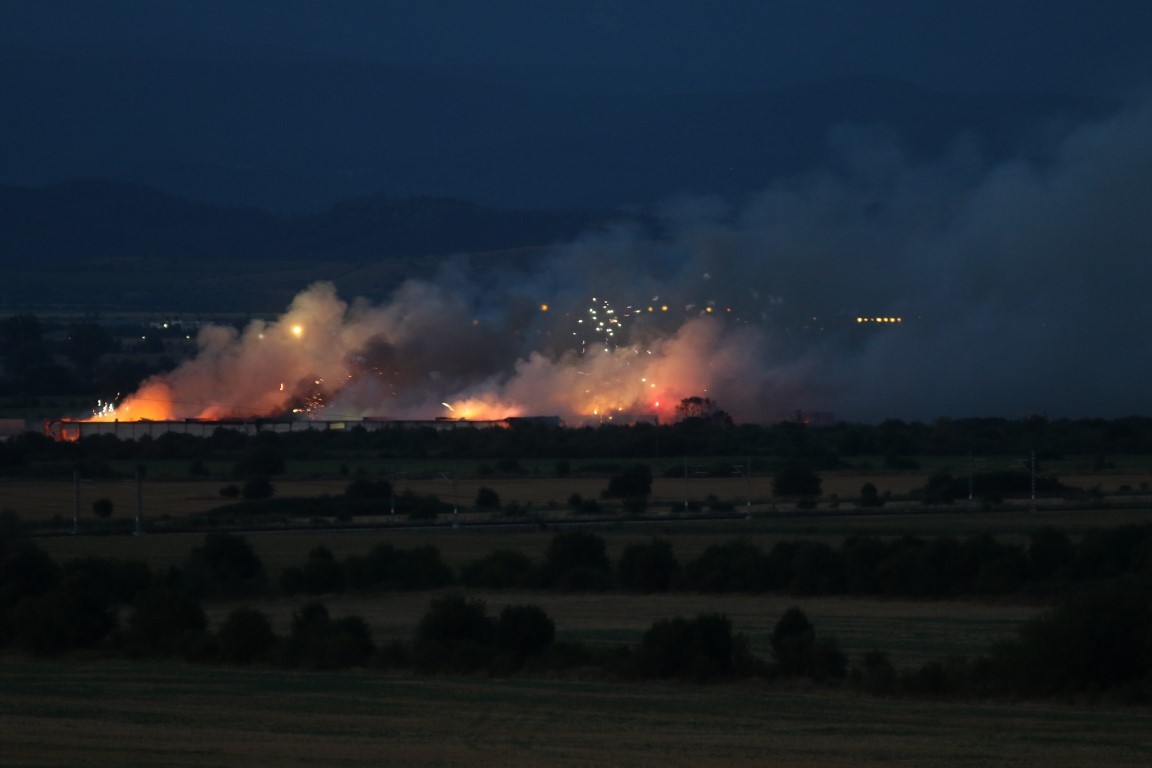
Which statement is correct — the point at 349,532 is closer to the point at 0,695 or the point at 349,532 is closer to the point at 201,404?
the point at 0,695

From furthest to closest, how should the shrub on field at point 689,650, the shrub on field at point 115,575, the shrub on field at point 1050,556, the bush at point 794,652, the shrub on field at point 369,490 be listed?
the shrub on field at point 369,490, the shrub on field at point 1050,556, the shrub on field at point 115,575, the shrub on field at point 689,650, the bush at point 794,652

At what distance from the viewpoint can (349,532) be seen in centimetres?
5269

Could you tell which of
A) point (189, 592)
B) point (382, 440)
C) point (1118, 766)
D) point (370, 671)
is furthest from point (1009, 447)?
point (1118, 766)

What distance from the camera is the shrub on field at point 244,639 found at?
3050 centimetres

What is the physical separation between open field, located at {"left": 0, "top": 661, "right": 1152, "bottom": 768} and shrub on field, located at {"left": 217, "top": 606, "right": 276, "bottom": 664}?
2442 mm

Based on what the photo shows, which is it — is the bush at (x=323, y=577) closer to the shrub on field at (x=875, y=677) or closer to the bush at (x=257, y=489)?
the shrub on field at (x=875, y=677)

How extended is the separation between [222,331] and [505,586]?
52.7m

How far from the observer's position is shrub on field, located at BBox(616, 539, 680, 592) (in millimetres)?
41094

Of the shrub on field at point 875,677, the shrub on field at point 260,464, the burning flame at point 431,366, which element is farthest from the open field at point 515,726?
the burning flame at point 431,366

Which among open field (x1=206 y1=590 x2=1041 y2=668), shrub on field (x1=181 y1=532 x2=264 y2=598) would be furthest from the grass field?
shrub on field (x1=181 y1=532 x2=264 y2=598)

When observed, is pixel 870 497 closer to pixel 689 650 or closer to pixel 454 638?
pixel 454 638

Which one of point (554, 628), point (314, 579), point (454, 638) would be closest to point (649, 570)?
point (314, 579)

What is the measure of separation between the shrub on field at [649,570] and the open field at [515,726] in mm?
13168

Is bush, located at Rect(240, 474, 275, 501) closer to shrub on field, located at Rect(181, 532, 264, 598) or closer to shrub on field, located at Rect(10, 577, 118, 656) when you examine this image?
shrub on field, located at Rect(181, 532, 264, 598)
